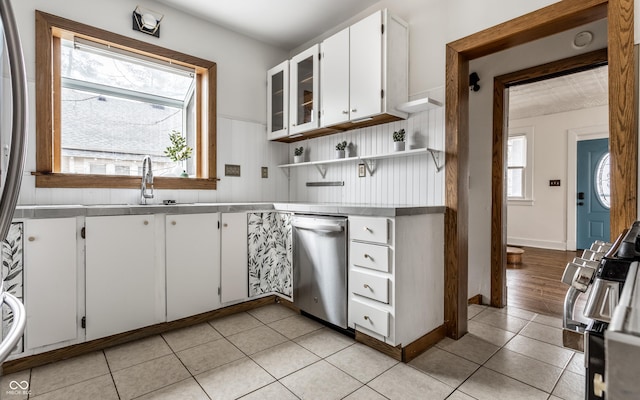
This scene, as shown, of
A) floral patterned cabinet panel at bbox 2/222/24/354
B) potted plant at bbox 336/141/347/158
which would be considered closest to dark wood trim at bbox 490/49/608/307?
potted plant at bbox 336/141/347/158

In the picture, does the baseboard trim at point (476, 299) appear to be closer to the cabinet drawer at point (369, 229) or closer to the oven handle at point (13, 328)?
the cabinet drawer at point (369, 229)

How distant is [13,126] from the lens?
63 centimetres

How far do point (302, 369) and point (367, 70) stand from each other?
6.91 ft

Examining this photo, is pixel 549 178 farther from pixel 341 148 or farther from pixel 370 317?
pixel 370 317

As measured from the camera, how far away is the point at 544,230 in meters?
6.00

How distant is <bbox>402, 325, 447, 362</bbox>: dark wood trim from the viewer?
6.29 ft

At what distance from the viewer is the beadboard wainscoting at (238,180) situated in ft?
8.21

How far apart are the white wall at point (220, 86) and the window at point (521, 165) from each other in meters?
5.07

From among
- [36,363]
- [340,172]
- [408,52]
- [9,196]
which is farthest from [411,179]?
[36,363]

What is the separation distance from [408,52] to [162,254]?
2411 millimetres

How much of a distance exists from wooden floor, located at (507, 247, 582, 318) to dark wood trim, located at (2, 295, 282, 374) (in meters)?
2.51

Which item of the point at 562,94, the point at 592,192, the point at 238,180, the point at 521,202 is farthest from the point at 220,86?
the point at 592,192

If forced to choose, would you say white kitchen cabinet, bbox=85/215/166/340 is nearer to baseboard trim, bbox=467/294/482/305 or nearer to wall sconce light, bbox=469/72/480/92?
baseboard trim, bbox=467/294/482/305

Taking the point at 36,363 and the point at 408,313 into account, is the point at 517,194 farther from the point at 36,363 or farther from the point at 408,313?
the point at 36,363
